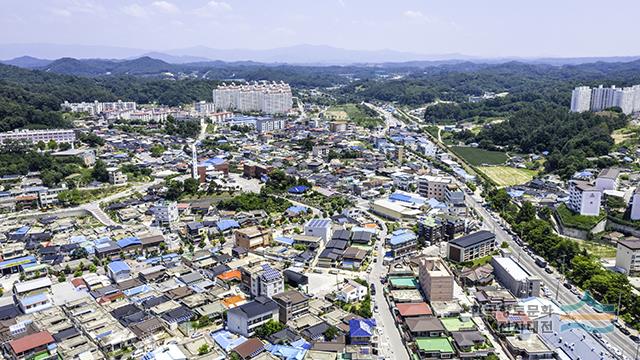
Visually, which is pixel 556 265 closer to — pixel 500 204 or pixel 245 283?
pixel 500 204

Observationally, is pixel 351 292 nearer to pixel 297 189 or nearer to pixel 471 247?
pixel 471 247

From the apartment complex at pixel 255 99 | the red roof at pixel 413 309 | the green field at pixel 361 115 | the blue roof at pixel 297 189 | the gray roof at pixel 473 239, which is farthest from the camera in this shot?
the apartment complex at pixel 255 99

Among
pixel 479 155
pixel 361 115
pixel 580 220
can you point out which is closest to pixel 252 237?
pixel 580 220

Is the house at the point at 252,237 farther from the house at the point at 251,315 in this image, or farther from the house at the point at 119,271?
the house at the point at 251,315

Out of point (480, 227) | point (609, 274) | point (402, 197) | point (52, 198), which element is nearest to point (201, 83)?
point (52, 198)

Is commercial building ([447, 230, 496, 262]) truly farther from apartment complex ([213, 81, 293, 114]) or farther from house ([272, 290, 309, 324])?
apartment complex ([213, 81, 293, 114])

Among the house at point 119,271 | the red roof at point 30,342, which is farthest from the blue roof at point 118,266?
the red roof at point 30,342
